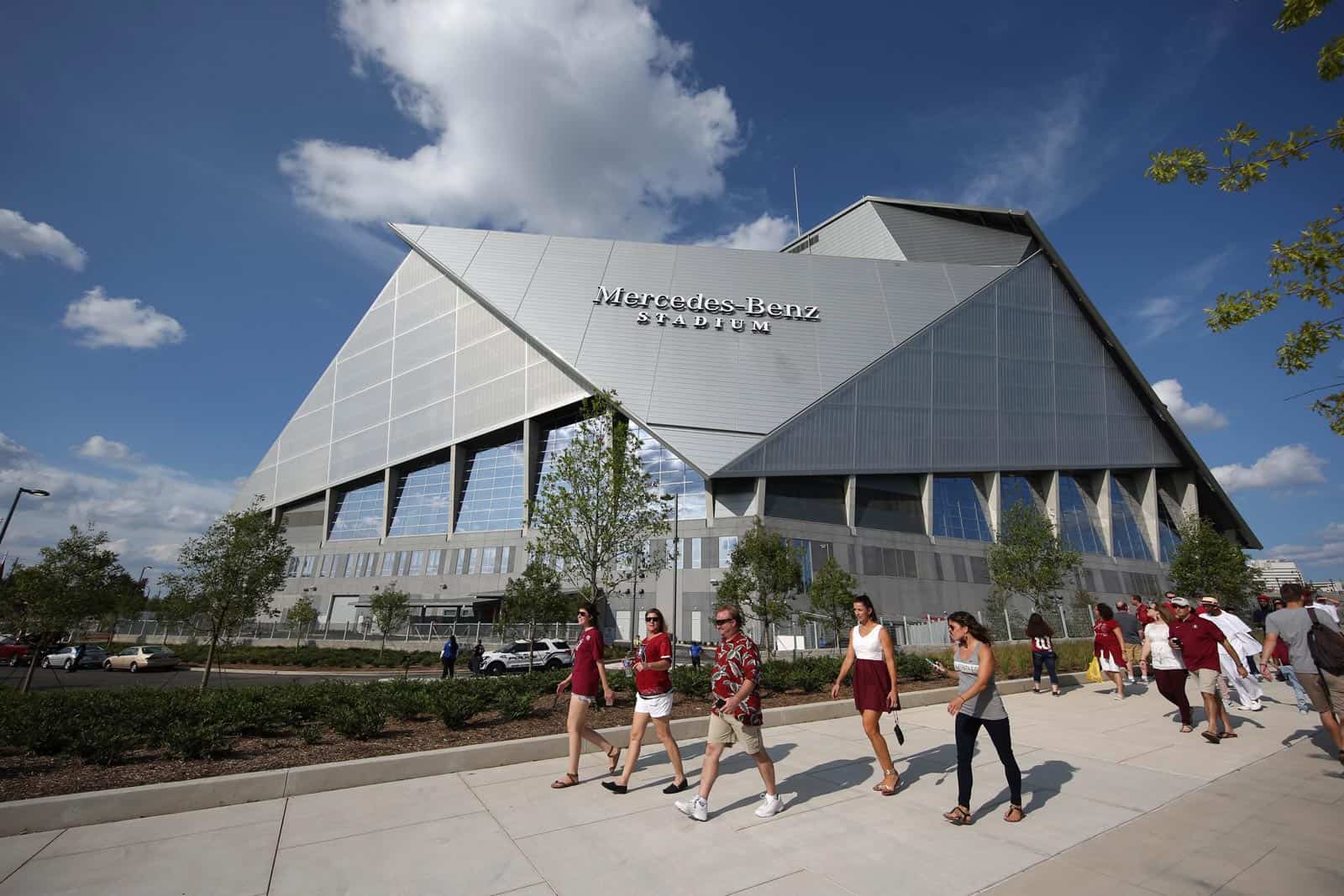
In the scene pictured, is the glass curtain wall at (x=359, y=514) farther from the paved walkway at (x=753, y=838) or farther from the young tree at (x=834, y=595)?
the paved walkway at (x=753, y=838)

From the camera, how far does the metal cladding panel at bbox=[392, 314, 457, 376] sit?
5006 cm

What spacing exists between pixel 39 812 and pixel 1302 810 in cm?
1088

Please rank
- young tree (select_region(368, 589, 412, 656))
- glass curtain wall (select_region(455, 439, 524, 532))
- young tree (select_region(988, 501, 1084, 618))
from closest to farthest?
young tree (select_region(988, 501, 1084, 618))
young tree (select_region(368, 589, 412, 656))
glass curtain wall (select_region(455, 439, 524, 532))

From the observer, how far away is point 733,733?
5.70m

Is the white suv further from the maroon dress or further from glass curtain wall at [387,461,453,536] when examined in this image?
glass curtain wall at [387,461,453,536]

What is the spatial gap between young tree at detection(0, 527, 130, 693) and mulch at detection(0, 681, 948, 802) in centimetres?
1712

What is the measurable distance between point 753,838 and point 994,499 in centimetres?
4647

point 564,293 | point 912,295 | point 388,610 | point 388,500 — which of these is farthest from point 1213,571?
point 388,500

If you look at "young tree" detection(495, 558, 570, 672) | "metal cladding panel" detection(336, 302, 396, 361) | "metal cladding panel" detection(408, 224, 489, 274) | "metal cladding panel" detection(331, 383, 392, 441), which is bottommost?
"young tree" detection(495, 558, 570, 672)

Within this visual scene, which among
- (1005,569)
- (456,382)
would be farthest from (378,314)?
(1005,569)

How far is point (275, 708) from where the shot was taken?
8625mm

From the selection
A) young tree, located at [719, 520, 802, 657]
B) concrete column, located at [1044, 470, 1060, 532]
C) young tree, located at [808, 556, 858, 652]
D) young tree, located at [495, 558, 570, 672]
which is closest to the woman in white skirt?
young tree, located at [719, 520, 802, 657]

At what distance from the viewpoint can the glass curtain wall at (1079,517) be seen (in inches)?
1933

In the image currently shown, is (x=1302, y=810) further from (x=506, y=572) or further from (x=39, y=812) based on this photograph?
(x=506, y=572)
